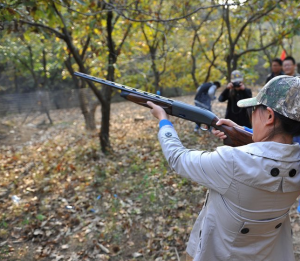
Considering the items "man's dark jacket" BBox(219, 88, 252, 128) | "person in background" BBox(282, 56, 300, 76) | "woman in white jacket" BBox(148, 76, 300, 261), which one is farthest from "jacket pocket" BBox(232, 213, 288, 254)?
"person in background" BBox(282, 56, 300, 76)

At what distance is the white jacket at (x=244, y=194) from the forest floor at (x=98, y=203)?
2.36m

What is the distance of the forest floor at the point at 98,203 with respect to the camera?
13.2ft

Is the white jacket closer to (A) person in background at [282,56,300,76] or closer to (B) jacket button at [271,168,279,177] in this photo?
(B) jacket button at [271,168,279,177]

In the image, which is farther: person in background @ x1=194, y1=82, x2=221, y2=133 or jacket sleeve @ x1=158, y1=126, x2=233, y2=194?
person in background @ x1=194, y1=82, x2=221, y2=133

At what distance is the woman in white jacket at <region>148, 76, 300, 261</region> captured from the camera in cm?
133

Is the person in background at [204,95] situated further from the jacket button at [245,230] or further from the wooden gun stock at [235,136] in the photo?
the jacket button at [245,230]

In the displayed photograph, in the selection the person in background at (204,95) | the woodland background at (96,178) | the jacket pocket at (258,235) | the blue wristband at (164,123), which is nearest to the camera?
the jacket pocket at (258,235)

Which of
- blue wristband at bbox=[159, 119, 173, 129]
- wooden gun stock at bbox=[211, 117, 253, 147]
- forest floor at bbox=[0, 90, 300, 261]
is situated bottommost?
forest floor at bbox=[0, 90, 300, 261]

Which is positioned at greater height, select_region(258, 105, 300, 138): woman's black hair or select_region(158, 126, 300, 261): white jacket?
select_region(258, 105, 300, 138): woman's black hair

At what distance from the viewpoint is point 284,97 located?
4.38 ft

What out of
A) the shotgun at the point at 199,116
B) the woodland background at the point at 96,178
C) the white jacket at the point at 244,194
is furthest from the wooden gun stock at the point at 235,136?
the woodland background at the point at 96,178

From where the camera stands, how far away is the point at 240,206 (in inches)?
56.1

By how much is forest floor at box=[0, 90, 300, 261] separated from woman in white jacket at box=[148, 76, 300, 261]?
7.85 feet

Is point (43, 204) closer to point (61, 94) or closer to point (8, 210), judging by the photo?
point (8, 210)
